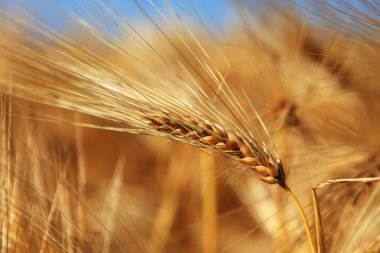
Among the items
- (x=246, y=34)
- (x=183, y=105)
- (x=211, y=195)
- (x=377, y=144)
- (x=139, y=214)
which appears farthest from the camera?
(x=139, y=214)

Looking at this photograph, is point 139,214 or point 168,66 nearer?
point 168,66

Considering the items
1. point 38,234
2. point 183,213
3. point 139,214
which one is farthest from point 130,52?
point 183,213

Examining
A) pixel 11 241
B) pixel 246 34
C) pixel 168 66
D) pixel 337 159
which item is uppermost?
pixel 246 34

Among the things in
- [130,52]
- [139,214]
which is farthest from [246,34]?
[139,214]

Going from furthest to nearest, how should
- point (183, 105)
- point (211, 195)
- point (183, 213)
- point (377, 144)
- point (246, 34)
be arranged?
1. point (183, 213)
2. point (211, 195)
3. point (246, 34)
4. point (377, 144)
5. point (183, 105)

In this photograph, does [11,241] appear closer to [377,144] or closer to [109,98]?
[109,98]

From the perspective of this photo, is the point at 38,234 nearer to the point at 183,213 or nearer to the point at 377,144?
the point at 377,144

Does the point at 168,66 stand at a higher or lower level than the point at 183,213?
higher
